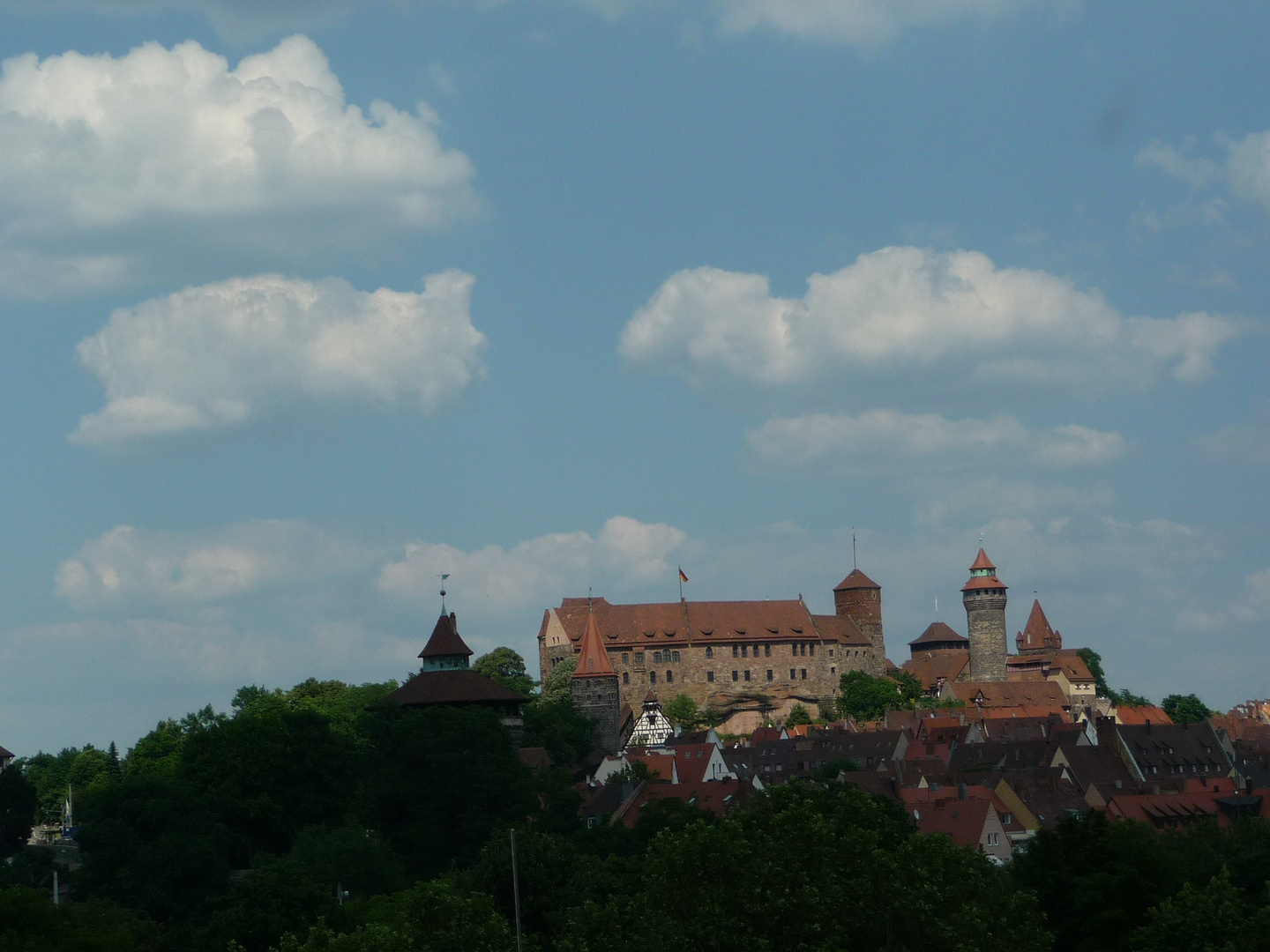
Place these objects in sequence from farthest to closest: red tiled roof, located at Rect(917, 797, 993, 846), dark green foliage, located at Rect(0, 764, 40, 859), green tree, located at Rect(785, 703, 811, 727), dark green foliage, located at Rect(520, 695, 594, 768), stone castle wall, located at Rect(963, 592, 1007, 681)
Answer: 1. stone castle wall, located at Rect(963, 592, 1007, 681)
2. green tree, located at Rect(785, 703, 811, 727)
3. dark green foliage, located at Rect(520, 695, 594, 768)
4. dark green foliage, located at Rect(0, 764, 40, 859)
5. red tiled roof, located at Rect(917, 797, 993, 846)

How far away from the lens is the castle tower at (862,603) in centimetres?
14538

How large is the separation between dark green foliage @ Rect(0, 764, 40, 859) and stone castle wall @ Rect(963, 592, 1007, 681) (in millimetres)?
85749

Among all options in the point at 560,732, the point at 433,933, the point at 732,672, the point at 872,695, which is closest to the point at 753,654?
the point at 732,672

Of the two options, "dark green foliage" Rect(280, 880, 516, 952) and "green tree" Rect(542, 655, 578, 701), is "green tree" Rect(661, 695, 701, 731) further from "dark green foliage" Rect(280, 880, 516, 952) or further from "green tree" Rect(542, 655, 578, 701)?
"dark green foliage" Rect(280, 880, 516, 952)

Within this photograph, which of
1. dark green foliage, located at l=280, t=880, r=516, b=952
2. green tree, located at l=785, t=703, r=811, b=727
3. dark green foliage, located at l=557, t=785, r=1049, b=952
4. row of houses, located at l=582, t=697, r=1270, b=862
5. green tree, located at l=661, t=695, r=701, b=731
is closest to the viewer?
dark green foliage, located at l=557, t=785, r=1049, b=952

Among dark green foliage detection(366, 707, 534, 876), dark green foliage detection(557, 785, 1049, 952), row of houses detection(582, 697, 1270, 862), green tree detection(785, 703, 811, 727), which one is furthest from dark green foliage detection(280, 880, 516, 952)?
green tree detection(785, 703, 811, 727)

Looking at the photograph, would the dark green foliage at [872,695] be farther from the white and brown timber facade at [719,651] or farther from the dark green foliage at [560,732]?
the dark green foliage at [560,732]

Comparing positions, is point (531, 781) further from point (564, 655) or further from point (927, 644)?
point (927, 644)

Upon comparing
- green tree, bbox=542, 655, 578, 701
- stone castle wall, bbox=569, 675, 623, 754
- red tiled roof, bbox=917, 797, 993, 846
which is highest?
green tree, bbox=542, 655, 578, 701

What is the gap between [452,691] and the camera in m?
86.5

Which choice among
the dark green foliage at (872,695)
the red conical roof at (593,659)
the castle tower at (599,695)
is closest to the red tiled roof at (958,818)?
the castle tower at (599,695)

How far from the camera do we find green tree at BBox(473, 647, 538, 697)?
127625 millimetres

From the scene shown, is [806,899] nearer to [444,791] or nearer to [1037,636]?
[444,791]

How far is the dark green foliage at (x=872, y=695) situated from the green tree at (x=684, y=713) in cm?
1058
